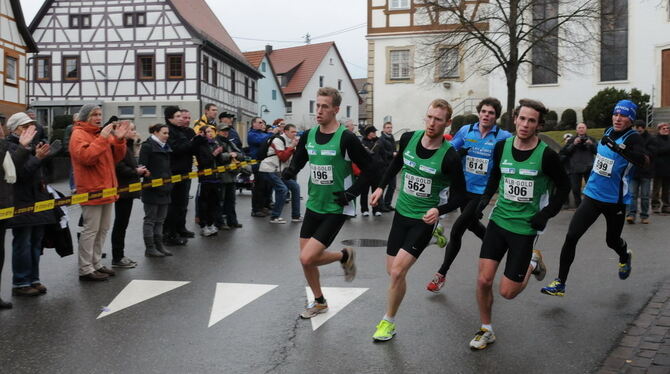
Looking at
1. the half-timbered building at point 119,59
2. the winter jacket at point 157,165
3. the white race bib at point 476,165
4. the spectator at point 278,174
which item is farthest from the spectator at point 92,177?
the half-timbered building at point 119,59

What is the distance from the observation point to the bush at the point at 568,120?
3388 cm

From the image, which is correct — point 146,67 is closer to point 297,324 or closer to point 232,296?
point 232,296

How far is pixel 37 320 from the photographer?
6523mm

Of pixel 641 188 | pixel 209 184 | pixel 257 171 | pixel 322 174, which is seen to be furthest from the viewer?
pixel 257 171

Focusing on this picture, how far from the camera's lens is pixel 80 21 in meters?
41.8

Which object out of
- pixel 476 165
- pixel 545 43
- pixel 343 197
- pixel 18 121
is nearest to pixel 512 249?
pixel 343 197

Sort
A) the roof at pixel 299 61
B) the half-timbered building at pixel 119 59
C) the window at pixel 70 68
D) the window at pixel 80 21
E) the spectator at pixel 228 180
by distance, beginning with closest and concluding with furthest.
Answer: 1. the spectator at pixel 228 180
2. the half-timbered building at pixel 119 59
3. the window at pixel 80 21
4. the window at pixel 70 68
5. the roof at pixel 299 61

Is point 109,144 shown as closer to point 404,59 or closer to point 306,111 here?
point 404,59

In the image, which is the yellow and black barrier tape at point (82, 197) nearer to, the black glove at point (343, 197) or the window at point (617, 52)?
the black glove at point (343, 197)

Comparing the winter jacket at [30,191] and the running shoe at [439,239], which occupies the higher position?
the winter jacket at [30,191]

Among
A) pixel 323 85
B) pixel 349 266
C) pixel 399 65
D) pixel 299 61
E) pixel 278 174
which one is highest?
pixel 299 61

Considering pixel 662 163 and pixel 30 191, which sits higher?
pixel 662 163

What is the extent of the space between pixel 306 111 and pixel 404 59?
29193mm

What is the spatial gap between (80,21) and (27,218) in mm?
37616
